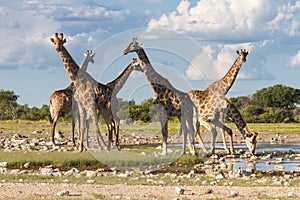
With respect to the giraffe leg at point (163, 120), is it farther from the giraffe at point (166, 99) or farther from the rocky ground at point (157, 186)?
the rocky ground at point (157, 186)

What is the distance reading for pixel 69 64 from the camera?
2636cm

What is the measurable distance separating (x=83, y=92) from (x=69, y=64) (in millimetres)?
1323

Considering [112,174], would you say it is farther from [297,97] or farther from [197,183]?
[297,97]

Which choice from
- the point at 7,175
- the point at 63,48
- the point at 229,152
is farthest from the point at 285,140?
the point at 7,175

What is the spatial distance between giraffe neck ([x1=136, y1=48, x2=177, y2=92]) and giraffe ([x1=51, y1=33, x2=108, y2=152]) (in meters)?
1.85

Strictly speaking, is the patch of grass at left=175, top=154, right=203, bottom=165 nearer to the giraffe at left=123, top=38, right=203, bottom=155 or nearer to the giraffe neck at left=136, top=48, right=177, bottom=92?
the giraffe at left=123, top=38, right=203, bottom=155

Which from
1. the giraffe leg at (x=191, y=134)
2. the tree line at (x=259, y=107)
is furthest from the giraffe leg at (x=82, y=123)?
the tree line at (x=259, y=107)

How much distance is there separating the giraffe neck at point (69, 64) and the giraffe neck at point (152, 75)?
2400 mm

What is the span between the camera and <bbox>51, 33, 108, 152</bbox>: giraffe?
84.3 ft

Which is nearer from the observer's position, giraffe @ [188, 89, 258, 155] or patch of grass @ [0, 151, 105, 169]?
patch of grass @ [0, 151, 105, 169]

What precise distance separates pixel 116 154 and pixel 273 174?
19.2 feet

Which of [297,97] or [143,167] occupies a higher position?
[297,97]

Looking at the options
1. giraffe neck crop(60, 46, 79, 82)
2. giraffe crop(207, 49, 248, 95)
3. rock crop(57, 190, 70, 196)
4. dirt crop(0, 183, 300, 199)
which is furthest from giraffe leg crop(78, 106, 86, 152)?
rock crop(57, 190, 70, 196)

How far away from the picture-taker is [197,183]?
17.9 metres
